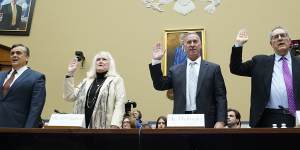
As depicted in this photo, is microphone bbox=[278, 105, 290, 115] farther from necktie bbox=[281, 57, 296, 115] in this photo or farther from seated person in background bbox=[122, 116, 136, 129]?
seated person in background bbox=[122, 116, 136, 129]

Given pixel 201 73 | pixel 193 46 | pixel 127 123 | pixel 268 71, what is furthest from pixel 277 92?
pixel 127 123

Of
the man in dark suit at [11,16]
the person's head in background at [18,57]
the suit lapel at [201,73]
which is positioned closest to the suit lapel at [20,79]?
the person's head in background at [18,57]

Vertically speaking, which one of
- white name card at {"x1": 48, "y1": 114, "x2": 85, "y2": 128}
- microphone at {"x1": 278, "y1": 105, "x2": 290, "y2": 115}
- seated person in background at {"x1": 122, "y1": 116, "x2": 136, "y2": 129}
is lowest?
seated person in background at {"x1": 122, "y1": 116, "x2": 136, "y2": 129}

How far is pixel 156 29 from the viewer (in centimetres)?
757

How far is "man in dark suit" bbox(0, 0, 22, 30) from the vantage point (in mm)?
7984

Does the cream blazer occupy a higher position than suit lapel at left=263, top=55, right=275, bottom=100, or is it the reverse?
suit lapel at left=263, top=55, right=275, bottom=100

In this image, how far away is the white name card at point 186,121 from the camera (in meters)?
2.77

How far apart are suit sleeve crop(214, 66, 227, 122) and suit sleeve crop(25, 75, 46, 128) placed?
1.52 meters

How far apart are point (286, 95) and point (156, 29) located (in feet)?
14.8

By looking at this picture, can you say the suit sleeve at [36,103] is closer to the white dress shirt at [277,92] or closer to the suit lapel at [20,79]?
the suit lapel at [20,79]

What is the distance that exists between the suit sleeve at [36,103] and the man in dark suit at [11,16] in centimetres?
459

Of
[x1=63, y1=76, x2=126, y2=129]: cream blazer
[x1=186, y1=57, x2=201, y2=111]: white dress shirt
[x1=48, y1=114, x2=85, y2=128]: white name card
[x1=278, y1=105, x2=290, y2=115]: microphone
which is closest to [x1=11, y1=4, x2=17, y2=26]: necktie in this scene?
[x1=63, y1=76, x2=126, y2=129]: cream blazer

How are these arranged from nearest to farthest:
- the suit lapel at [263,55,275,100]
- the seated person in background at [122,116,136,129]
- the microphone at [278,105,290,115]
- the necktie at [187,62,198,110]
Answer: the microphone at [278,105,290,115]
the suit lapel at [263,55,275,100]
the necktie at [187,62,198,110]
the seated person in background at [122,116,136,129]
